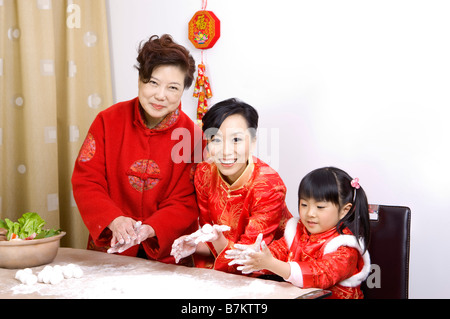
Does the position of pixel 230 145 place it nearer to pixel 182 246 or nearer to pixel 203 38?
pixel 182 246

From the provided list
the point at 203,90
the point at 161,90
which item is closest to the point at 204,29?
the point at 203,90

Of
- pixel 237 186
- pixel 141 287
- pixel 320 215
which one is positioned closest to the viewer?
pixel 141 287

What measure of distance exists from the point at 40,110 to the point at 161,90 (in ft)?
3.36

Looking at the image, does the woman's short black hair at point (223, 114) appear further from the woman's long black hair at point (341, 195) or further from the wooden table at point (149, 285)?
the wooden table at point (149, 285)

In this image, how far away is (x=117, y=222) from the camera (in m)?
1.49

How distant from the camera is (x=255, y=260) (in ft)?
4.18

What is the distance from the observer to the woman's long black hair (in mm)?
1503

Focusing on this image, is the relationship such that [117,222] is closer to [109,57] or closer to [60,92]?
[60,92]

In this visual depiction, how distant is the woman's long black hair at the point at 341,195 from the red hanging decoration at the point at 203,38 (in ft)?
3.11

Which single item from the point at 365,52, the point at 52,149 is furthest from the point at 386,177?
the point at 52,149

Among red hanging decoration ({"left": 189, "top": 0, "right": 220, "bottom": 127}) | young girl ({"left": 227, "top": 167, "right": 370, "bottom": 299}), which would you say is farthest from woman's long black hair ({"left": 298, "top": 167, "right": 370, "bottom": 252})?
red hanging decoration ({"left": 189, "top": 0, "right": 220, "bottom": 127})

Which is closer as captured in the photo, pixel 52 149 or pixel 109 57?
pixel 52 149

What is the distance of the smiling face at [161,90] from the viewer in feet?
5.45

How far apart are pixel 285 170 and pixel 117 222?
93 cm
